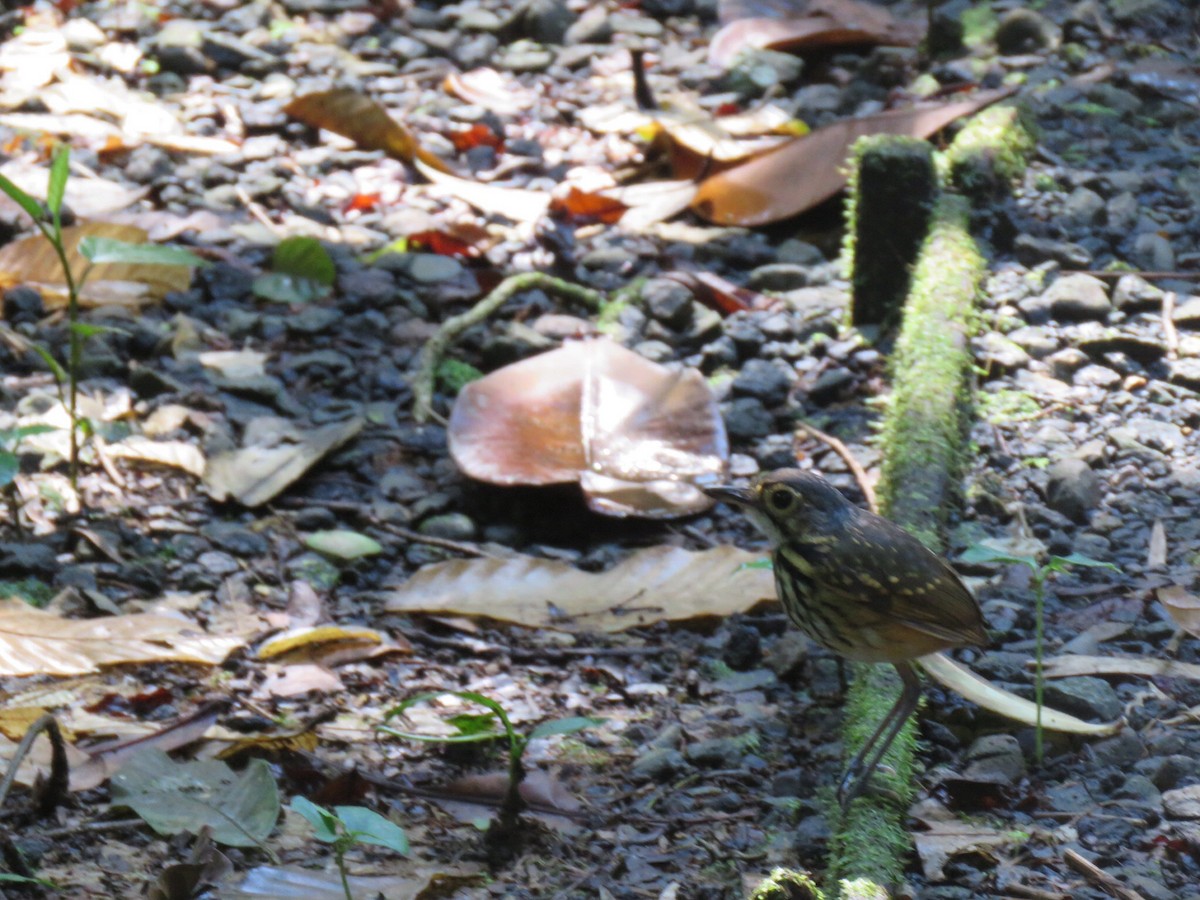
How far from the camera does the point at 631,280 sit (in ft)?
17.8

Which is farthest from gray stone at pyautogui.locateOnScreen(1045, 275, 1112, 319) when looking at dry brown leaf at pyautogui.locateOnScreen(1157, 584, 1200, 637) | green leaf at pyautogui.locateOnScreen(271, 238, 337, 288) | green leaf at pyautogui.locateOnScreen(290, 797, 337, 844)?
green leaf at pyautogui.locateOnScreen(290, 797, 337, 844)

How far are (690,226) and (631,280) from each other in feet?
1.48

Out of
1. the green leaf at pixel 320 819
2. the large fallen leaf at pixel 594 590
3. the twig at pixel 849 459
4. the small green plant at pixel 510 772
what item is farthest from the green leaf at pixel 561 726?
the twig at pixel 849 459

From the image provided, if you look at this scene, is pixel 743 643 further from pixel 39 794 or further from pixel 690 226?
pixel 690 226

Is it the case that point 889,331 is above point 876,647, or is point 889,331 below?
below

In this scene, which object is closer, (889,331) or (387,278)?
(889,331)

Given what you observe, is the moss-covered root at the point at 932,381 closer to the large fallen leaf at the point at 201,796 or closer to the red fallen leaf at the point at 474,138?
the large fallen leaf at the point at 201,796

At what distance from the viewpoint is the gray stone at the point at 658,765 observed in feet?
9.53

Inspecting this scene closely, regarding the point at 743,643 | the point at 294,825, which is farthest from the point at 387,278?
the point at 294,825

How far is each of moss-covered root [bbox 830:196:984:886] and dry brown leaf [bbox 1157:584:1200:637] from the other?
529 millimetres

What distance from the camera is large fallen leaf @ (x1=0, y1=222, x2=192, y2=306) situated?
16.1 ft

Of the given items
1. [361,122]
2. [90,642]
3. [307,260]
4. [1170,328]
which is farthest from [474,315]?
[1170,328]

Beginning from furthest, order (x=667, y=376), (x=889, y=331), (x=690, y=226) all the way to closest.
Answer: (x=690, y=226) < (x=889, y=331) < (x=667, y=376)

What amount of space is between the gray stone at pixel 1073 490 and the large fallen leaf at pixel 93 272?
311 centimetres
